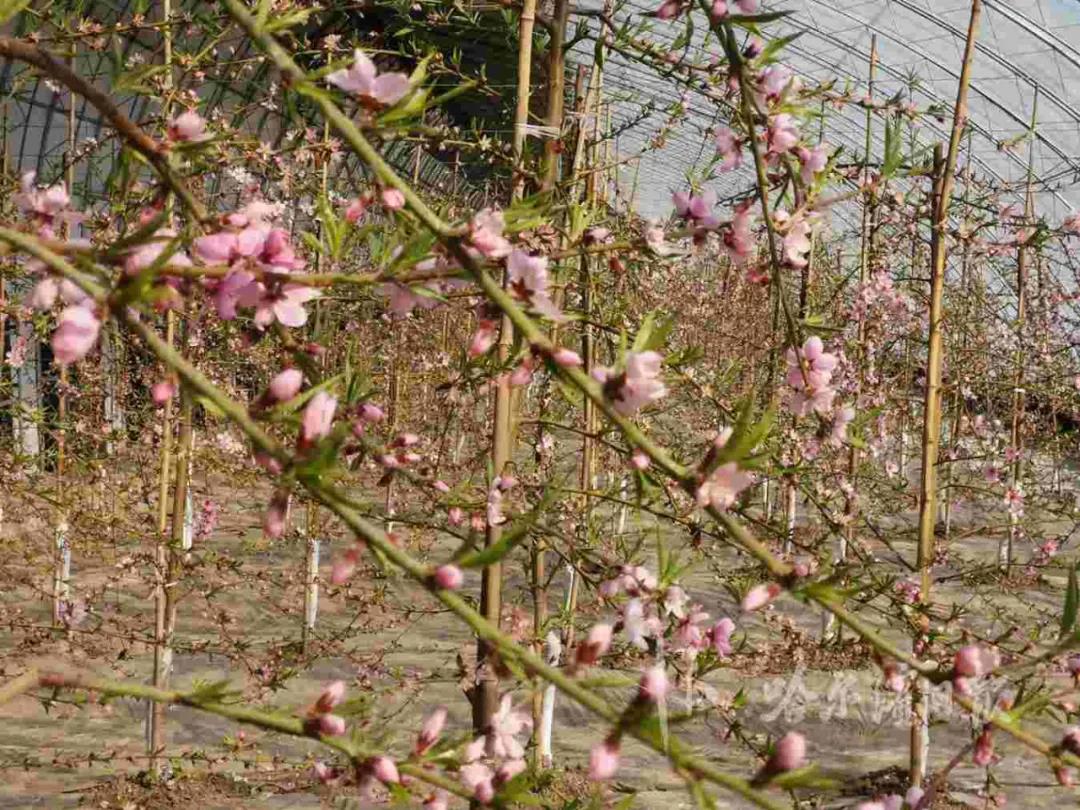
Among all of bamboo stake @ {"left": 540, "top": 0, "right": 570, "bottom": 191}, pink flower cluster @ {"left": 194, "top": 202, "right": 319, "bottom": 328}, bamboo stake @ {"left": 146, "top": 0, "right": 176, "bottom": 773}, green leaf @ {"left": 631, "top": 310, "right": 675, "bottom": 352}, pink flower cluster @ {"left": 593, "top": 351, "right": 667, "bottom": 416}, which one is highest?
bamboo stake @ {"left": 540, "top": 0, "right": 570, "bottom": 191}

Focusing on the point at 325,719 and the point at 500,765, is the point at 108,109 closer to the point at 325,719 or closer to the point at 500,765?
the point at 325,719

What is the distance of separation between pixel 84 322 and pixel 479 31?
2.17m

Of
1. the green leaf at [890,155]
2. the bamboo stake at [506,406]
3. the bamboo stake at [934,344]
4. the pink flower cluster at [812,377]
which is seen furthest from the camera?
the bamboo stake at [934,344]

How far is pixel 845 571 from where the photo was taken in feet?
2.87

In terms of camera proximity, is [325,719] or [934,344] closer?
[325,719]

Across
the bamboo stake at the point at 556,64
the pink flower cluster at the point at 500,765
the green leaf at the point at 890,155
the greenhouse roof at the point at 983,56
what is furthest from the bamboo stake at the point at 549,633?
the greenhouse roof at the point at 983,56

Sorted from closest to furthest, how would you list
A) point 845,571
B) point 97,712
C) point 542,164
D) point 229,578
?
1. point 845,571
2. point 542,164
3. point 97,712
4. point 229,578

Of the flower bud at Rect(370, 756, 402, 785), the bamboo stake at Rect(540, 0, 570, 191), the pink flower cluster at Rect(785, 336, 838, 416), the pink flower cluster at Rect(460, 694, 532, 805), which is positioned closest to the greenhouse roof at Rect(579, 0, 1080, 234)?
the bamboo stake at Rect(540, 0, 570, 191)

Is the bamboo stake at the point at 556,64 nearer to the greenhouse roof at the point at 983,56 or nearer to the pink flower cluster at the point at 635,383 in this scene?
the pink flower cluster at the point at 635,383

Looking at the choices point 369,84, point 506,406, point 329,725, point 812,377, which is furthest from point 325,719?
point 506,406

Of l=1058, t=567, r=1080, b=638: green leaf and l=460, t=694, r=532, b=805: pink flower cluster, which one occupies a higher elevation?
l=1058, t=567, r=1080, b=638: green leaf

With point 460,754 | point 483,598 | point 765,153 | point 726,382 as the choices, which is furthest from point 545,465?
point 460,754

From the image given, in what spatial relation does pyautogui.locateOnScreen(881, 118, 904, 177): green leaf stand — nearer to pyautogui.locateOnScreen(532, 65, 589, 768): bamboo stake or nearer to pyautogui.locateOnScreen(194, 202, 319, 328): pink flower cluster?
pyautogui.locateOnScreen(532, 65, 589, 768): bamboo stake

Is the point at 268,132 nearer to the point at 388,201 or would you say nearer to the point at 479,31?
the point at 479,31
